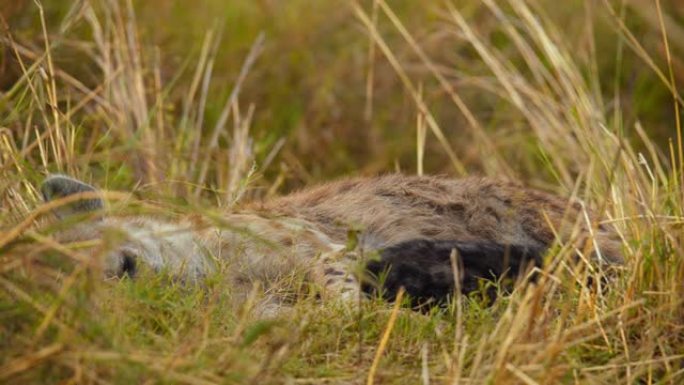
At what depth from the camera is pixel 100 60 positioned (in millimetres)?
→ 6109

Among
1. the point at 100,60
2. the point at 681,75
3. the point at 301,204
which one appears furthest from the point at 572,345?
the point at 681,75

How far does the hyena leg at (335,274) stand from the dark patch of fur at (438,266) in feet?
0.36

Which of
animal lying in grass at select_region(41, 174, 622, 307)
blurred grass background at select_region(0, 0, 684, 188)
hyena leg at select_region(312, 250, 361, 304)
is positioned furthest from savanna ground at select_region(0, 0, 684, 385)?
hyena leg at select_region(312, 250, 361, 304)

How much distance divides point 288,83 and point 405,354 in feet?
14.5

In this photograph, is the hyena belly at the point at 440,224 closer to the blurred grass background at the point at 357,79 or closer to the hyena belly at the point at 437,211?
the hyena belly at the point at 437,211

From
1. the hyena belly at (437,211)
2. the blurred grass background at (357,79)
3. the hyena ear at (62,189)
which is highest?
the hyena ear at (62,189)

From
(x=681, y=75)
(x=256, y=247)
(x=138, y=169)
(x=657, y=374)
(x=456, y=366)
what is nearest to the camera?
(x=456, y=366)

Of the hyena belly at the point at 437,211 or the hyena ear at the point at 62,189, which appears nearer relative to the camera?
the hyena ear at the point at 62,189

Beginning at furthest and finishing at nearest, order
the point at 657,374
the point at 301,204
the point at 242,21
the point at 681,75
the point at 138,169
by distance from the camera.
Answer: the point at 242,21, the point at 681,75, the point at 138,169, the point at 301,204, the point at 657,374

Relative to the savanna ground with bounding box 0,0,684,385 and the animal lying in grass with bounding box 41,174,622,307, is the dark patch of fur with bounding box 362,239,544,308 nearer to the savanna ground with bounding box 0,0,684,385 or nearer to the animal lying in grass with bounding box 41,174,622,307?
the animal lying in grass with bounding box 41,174,622,307

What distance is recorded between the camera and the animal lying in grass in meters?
4.32

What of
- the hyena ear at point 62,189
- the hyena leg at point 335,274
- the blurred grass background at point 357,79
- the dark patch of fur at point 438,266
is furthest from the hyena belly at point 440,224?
the blurred grass background at point 357,79

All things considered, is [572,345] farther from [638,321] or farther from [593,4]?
[593,4]

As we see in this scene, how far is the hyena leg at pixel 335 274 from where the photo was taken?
13.9 feet
